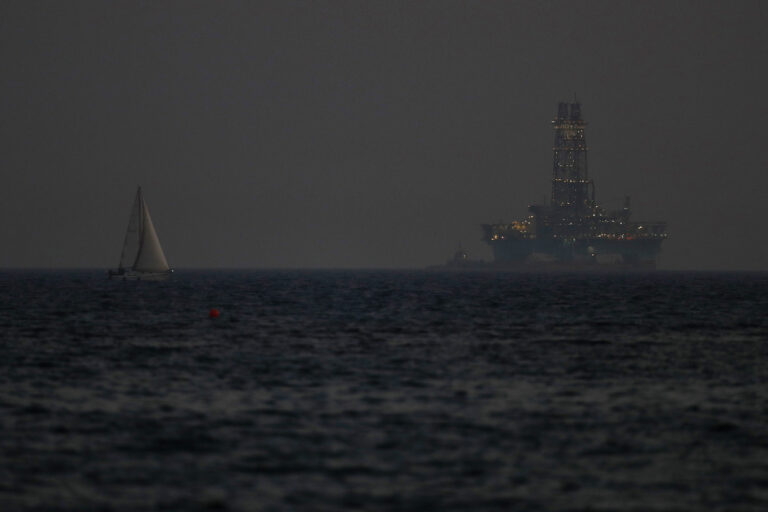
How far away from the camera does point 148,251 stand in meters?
154

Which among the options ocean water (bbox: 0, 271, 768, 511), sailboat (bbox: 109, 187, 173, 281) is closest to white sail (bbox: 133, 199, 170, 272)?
sailboat (bbox: 109, 187, 173, 281)

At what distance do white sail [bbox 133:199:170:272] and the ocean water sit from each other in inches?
3537

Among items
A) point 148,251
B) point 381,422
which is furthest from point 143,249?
point 381,422

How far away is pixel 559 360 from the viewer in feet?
159

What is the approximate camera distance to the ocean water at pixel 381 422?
2280cm

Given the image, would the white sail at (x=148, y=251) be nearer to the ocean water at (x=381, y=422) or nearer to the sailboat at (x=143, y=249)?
the sailboat at (x=143, y=249)

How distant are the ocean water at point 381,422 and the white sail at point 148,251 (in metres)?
89.8

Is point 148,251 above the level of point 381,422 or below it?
above

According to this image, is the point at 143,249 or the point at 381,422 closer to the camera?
the point at 381,422

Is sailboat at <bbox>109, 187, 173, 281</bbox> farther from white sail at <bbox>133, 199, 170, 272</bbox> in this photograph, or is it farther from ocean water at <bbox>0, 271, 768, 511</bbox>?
ocean water at <bbox>0, 271, 768, 511</bbox>

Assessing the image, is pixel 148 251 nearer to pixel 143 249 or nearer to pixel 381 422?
pixel 143 249

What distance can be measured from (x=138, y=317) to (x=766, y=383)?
4971cm

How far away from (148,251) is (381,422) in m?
127

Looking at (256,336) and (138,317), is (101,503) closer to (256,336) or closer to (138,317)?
(256,336)
